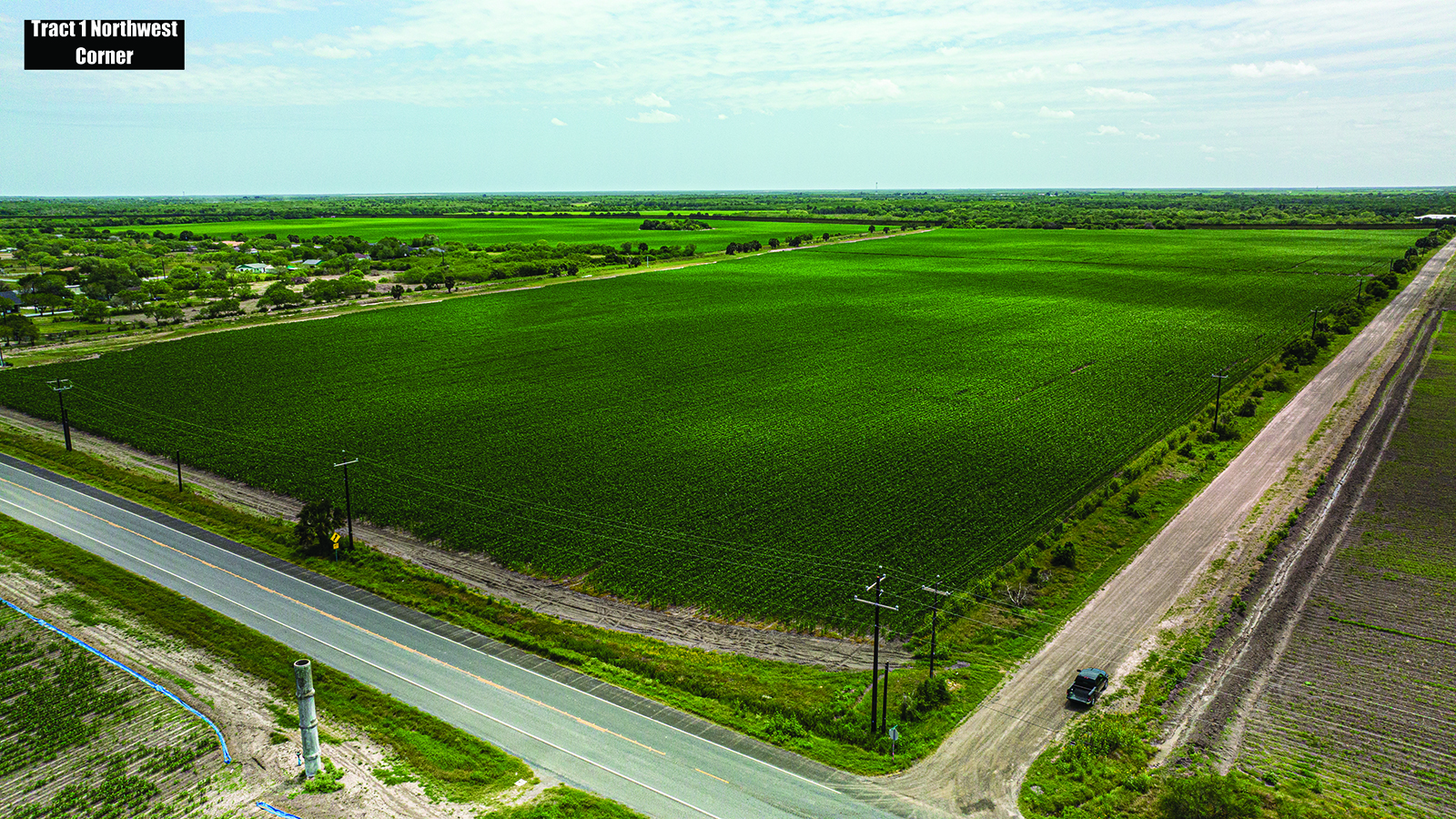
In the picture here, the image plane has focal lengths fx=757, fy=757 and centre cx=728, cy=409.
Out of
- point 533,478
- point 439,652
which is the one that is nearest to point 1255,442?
point 533,478

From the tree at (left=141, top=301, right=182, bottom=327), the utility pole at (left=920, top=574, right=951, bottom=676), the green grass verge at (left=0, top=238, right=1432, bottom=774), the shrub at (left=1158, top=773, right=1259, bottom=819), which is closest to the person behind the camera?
the shrub at (left=1158, top=773, right=1259, bottom=819)

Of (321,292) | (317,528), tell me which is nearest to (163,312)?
(321,292)

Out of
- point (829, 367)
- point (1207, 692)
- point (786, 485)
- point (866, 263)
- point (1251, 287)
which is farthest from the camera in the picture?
point (866, 263)

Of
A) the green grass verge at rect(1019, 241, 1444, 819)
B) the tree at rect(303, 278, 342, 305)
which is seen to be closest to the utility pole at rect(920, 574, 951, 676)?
the green grass verge at rect(1019, 241, 1444, 819)

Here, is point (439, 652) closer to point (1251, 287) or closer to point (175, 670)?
point (175, 670)

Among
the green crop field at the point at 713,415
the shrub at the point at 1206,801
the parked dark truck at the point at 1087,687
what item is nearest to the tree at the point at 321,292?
the green crop field at the point at 713,415

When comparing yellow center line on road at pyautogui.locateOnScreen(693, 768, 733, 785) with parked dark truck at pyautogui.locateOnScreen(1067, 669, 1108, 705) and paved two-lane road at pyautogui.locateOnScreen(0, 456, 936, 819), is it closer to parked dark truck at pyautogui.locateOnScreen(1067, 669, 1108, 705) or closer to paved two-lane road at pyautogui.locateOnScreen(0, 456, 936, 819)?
paved two-lane road at pyautogui.locateOnScreen(0, 456, 936, 819)
